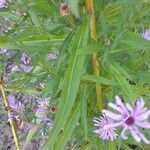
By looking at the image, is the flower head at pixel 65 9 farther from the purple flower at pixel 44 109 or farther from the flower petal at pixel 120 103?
the purple flower at pixel 44 109

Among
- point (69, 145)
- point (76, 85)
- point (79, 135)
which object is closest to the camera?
point (76, 85)

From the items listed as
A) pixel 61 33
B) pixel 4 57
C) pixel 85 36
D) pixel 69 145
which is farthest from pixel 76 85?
pixel 69 145

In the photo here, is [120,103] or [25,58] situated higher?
[25,58]

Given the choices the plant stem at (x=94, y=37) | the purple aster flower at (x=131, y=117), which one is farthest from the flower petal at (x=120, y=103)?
the plant stem at (x=94, y=37)

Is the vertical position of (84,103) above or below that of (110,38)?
below

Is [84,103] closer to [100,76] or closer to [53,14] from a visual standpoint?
[100,76]

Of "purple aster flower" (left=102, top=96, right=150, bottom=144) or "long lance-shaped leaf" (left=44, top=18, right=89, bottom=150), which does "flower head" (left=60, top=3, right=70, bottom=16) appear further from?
"purple aster flower" (left=102, top=96, right=150, bottom=144)

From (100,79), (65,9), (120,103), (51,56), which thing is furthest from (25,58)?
(120,103)

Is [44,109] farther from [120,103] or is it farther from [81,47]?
[120,103]

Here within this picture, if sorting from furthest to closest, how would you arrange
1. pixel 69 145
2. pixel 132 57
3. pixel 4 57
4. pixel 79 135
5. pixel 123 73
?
pixel 69 145
pixel 79 135
pixel 4 57
pixel 132 57
pixel 123 73
